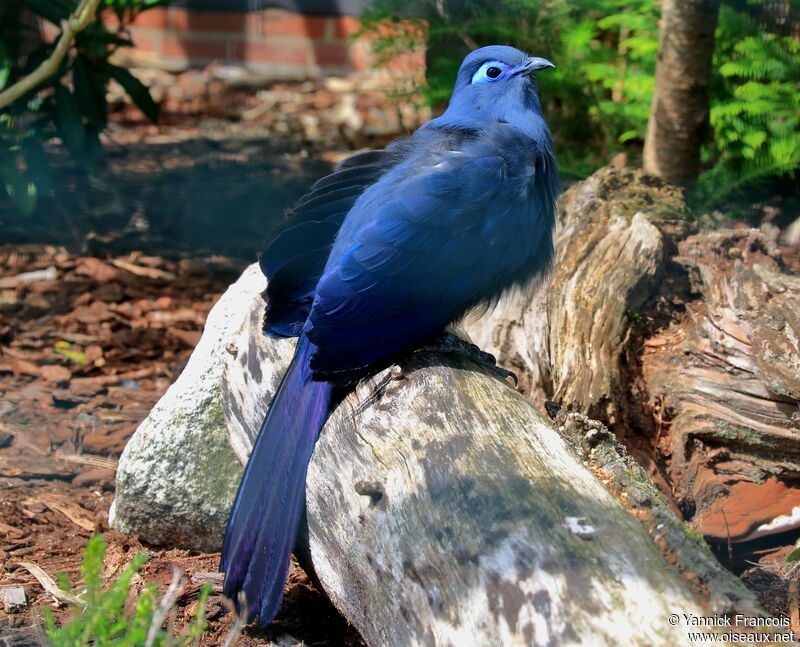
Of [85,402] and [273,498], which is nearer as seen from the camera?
[273,498]

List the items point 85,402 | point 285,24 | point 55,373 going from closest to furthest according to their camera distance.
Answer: point 85,402 < point 55,373 < point 285,24

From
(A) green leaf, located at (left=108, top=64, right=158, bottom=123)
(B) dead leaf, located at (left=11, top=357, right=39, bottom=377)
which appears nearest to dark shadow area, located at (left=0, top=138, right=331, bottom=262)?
(A) green leaf, located at (left=108, top=64, right=158, bottom=123)

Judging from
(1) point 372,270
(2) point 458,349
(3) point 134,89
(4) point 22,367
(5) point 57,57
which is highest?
(5) point 57,57

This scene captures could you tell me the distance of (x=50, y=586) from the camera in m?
2.67

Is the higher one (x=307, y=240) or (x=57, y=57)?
(x=57, y=57)

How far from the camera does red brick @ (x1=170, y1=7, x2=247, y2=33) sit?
26.1ft

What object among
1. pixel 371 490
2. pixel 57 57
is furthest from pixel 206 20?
pixel 371 490

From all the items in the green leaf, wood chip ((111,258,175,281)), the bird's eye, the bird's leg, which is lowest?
wood chip ((111,258,175,281))

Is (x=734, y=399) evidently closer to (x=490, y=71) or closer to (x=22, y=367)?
(x=490, y=71)

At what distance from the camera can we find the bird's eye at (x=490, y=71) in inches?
123

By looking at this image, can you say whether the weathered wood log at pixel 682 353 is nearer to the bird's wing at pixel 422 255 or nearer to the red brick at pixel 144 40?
the bird's wing at pixel 422 255

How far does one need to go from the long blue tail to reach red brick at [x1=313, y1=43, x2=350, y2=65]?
20.7 ft

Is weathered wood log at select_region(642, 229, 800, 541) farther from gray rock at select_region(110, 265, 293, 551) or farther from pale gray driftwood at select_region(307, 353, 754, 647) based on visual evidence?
gray rock at select_region(110, 265, 293, 551)

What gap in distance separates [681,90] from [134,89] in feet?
10.7
